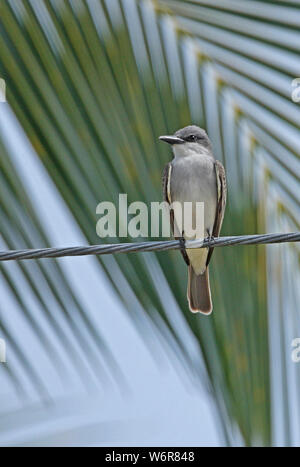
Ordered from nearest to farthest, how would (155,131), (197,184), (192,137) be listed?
1. (155,131)
2. (192,137)
3. (197,184)


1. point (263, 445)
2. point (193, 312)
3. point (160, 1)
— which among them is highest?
point (160, 1)

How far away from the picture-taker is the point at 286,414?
6.80ft

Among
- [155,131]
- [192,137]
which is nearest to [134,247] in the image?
[155,131]

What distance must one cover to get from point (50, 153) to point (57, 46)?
0.96 feet

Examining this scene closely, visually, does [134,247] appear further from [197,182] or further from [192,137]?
[197,182]

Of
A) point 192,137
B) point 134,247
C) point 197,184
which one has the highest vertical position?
point 192,137

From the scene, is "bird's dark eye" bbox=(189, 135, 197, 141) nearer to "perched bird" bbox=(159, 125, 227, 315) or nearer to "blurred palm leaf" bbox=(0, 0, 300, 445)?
"perched bird" bbox=(159, 125, 227, 315)

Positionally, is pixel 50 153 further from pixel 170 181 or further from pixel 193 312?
pixel 170 181

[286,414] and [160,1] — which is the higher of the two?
[160,1]

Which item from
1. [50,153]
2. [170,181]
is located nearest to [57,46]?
[50,153]

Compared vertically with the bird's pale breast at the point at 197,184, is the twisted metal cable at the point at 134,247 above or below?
below

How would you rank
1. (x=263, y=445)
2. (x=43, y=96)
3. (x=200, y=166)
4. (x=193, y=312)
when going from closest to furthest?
1. (x=263, y=445)
2. (x=43, y=96)
3. (x=193, y=312)
4. (x=200, y=166)

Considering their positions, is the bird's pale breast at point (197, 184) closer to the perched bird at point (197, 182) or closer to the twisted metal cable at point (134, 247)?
the perched bird at point (197, 182)

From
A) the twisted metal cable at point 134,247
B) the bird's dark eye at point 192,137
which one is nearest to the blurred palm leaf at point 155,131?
the twisted metal cable at point 134,247
